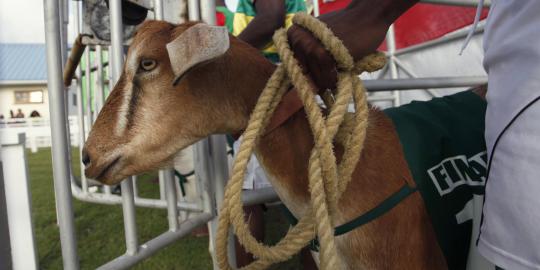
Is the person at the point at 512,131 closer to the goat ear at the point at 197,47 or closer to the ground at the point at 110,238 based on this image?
the goat ear at the point at 197,47

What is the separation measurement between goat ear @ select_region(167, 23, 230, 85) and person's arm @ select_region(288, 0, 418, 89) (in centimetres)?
12

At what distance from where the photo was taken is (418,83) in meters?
1.17

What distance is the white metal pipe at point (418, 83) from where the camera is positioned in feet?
3.58

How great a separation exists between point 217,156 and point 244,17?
0.92 meters

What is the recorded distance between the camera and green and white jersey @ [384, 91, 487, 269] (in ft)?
2.59

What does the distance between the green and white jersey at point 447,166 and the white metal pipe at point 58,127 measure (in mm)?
698

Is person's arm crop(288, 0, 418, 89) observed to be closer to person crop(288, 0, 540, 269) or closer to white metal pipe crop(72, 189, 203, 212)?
person crop(288, 0, 540, 269)

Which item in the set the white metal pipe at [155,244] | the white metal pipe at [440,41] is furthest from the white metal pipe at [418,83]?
the white metal pipe at [440,41]

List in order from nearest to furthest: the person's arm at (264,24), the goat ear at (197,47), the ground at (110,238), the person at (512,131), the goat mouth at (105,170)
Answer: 1. the person at (512,131)
2. the goat ear at (197,47)
3. the goat mouth at (105,170)
4. the person's arm at (264,24)
5. the ground at (110,238)

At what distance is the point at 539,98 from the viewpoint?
1.48ft

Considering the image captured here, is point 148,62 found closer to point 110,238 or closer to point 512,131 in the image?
point 512,131

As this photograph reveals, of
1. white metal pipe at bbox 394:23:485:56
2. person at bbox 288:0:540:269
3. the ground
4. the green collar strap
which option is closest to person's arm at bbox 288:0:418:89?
person at bbox 288:0:540:269

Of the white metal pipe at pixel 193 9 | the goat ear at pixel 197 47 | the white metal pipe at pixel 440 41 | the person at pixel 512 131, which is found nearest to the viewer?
the person at pixel 512 131

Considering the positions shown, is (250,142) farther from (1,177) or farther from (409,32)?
(409,32)
